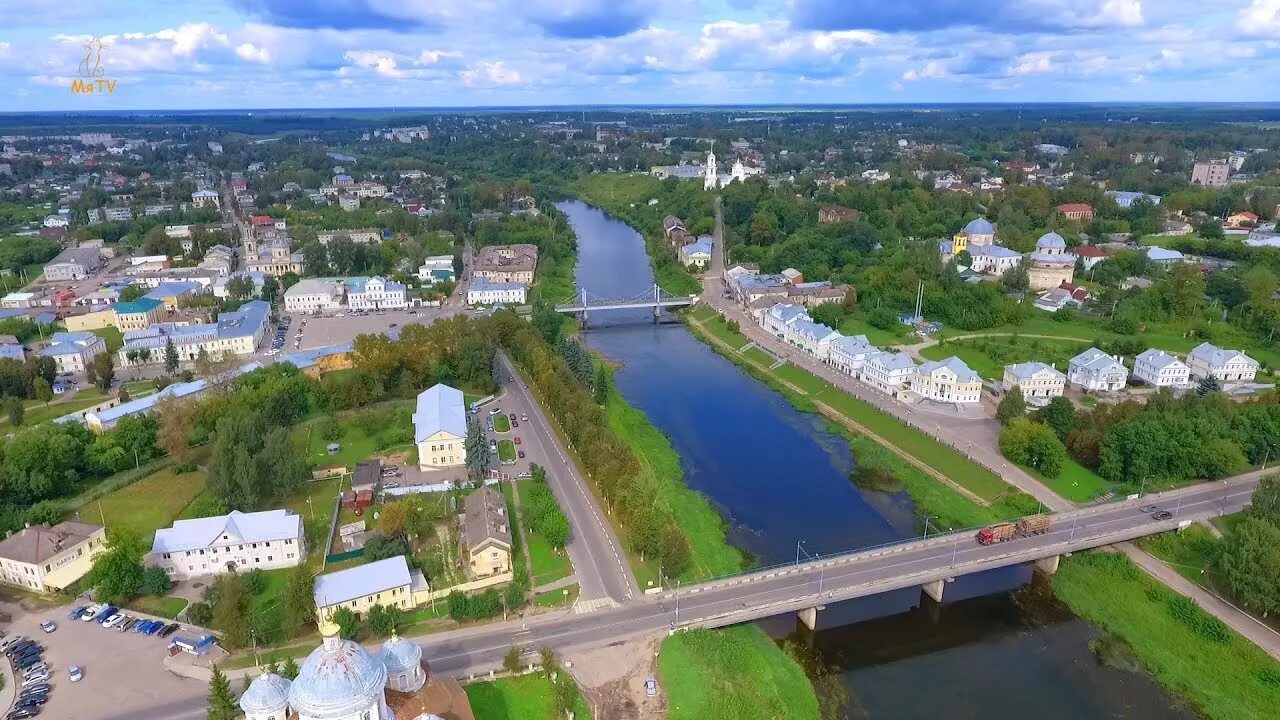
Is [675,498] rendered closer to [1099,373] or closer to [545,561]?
[545,561]

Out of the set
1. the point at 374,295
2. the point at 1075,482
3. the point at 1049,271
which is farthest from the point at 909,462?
the point at 374,295

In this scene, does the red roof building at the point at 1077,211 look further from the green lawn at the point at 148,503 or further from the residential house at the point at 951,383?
the green lawn at the point at 148,503

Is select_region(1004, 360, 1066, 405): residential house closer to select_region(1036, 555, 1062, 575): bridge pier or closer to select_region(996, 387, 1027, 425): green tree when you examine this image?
select_region(996, 387, 1027, 425): green tree

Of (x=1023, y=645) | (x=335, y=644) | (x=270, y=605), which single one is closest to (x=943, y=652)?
(x=1023, y=645)

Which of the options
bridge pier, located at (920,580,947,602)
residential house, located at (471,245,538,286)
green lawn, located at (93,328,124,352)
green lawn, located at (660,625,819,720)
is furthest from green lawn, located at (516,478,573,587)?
residential house, located at (471,245,538,286)

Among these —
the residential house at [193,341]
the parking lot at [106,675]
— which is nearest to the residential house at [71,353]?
the residential house at [193,341]

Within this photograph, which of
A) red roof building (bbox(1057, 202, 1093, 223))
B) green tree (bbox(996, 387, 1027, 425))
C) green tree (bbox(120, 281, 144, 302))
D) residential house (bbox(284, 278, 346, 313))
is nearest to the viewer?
green tree (bbox(996, 387, 1027, 425))
